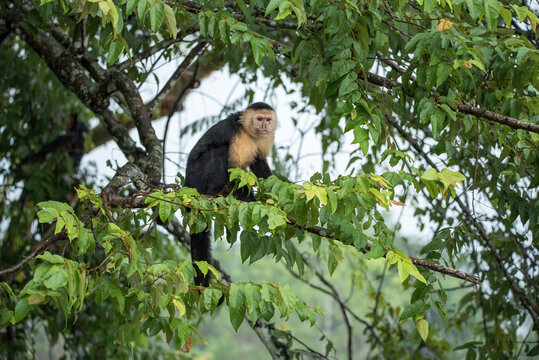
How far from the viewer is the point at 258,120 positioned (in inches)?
154

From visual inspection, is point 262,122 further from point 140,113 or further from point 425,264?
point 425,264

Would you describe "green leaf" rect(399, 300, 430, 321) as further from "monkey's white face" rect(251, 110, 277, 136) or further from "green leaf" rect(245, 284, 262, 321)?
"monkey's white face" rect(251, 110, 277, 136)

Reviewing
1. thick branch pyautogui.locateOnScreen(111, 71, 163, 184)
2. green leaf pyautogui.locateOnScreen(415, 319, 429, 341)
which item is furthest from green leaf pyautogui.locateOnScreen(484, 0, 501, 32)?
thick branch pyautogui.locateOnScreen(111, 71, 163, 184)

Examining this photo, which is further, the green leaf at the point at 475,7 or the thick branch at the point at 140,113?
the thick branch at the point at 140,113

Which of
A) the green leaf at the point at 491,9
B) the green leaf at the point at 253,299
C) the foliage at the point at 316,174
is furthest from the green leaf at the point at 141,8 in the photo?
the green leaf at the point at 491,9

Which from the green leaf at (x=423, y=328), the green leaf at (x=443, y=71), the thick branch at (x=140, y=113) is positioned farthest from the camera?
the thick branch at (x=140, y=113)

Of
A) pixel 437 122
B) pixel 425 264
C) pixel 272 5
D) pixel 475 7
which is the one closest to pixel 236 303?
pixel 425 264

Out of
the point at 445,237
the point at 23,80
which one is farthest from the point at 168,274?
the point at 23,80

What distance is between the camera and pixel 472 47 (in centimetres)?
241

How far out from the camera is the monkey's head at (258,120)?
3895 millimetres

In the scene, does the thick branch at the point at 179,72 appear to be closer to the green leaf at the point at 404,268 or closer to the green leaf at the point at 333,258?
the green leaf at the point at 333,258

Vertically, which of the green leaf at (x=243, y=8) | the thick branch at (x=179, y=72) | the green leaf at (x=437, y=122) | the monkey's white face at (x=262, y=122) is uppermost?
the thick branch at (x=179, y=72)

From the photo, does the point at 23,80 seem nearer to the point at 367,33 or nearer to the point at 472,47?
the point at 367,33

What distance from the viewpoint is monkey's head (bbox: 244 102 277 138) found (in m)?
3.89
